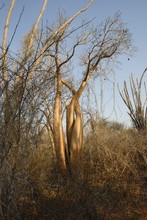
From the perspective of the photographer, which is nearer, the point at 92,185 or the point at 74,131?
the point at 92,185

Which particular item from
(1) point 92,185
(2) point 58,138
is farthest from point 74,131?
(1) point 92,185

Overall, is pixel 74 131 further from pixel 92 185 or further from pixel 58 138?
pixel 92 185

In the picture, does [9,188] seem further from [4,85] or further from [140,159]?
[140,159]

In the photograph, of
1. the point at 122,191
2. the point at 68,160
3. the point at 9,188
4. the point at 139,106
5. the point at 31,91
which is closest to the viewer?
the point at 9,188

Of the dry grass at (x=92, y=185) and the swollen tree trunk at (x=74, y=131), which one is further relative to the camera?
the swollen tree trunk at (x=74, y=131)

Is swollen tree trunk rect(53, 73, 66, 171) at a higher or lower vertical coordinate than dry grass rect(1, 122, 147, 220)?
higher

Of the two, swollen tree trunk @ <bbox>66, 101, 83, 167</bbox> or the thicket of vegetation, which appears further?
swollen tree trunk @ <bbox>66, 101, 83, 167</bbox>

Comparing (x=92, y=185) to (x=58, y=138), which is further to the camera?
(x=58, y=138)

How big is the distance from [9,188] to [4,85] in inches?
39.2

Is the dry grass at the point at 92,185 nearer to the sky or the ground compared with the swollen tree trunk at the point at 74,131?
nearer to the ground

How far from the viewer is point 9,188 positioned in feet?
8.63

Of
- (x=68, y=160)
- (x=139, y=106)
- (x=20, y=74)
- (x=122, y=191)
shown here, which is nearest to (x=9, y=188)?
(x=20, y=74)

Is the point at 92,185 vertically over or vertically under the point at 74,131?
under

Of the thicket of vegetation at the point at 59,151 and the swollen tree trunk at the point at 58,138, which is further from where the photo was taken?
the swollen tree trunk at the point at 58,138
